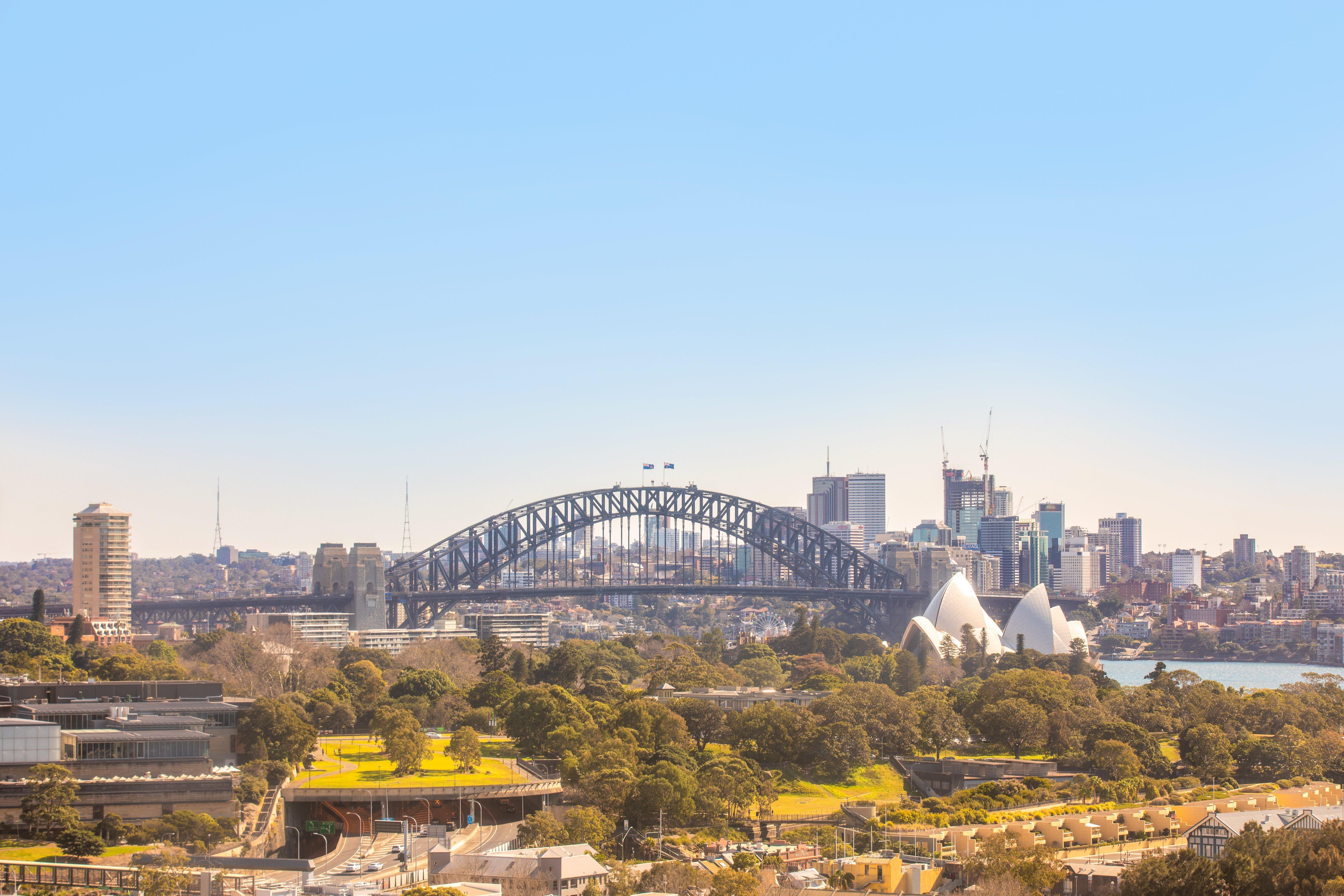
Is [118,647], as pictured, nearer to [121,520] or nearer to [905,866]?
[121,520]

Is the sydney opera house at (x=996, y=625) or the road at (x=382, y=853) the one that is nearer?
the road at (x=382, y=853)

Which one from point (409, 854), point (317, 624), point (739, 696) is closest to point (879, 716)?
point (739, 696)

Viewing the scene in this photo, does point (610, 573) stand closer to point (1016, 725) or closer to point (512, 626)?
point (512, 626)

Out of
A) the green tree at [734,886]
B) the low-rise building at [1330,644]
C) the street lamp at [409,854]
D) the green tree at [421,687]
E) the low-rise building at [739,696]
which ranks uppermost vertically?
the green tree at [421,687]

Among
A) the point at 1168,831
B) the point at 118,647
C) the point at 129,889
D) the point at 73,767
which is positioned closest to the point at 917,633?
the point at 118,647

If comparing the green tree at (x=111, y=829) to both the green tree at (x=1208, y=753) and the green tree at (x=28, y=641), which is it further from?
the green tree at (x=1208, y=753)

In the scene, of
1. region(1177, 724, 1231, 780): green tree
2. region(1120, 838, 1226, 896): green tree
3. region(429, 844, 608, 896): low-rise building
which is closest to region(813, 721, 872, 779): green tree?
region(1177, 724, 1231, 780): green tree

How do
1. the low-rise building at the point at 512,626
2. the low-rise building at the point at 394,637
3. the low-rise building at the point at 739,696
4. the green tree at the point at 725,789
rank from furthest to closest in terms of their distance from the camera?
the low-rise building at the point at 512,626, the low-rise building at the point at 394,637, the low-rise building at the point at 739,696, the green tree at the point at 725,789

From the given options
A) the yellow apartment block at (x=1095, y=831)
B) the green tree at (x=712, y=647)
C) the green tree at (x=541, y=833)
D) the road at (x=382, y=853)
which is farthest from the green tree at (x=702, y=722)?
the green tree at (x=712, y=647)

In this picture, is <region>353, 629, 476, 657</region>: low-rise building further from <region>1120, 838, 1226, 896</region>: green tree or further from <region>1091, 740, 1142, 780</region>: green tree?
<region>1120, 838, 1226, 896</region>: green tree
